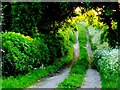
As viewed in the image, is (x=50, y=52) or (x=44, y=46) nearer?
(x=44, y=46)

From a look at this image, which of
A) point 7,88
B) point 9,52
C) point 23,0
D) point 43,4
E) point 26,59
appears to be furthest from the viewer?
point 43,4

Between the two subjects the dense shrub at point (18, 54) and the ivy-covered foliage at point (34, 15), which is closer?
the dense shrub at point (18, 54)

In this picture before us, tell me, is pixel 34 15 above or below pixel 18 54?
above

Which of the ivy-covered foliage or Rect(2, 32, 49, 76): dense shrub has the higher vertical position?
the ivy-covered foliage

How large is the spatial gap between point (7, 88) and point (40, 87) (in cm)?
246

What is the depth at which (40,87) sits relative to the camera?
19000 mm

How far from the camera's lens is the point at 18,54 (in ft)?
71.7

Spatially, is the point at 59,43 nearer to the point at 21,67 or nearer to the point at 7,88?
the point at 21,67

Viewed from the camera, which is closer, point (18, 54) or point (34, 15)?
point (18, 54)

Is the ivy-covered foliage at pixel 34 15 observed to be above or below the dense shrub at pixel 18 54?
above

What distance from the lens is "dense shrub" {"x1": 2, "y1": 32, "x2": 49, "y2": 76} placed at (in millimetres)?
20969

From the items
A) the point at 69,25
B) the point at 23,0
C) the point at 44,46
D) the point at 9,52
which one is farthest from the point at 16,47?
the point at 69,25

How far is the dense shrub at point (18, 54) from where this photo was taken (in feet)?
68.8

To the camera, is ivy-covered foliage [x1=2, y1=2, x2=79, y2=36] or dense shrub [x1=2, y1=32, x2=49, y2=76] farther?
ivy-covered foliage [x1=2, y1=2, x2=79, y2=36]
